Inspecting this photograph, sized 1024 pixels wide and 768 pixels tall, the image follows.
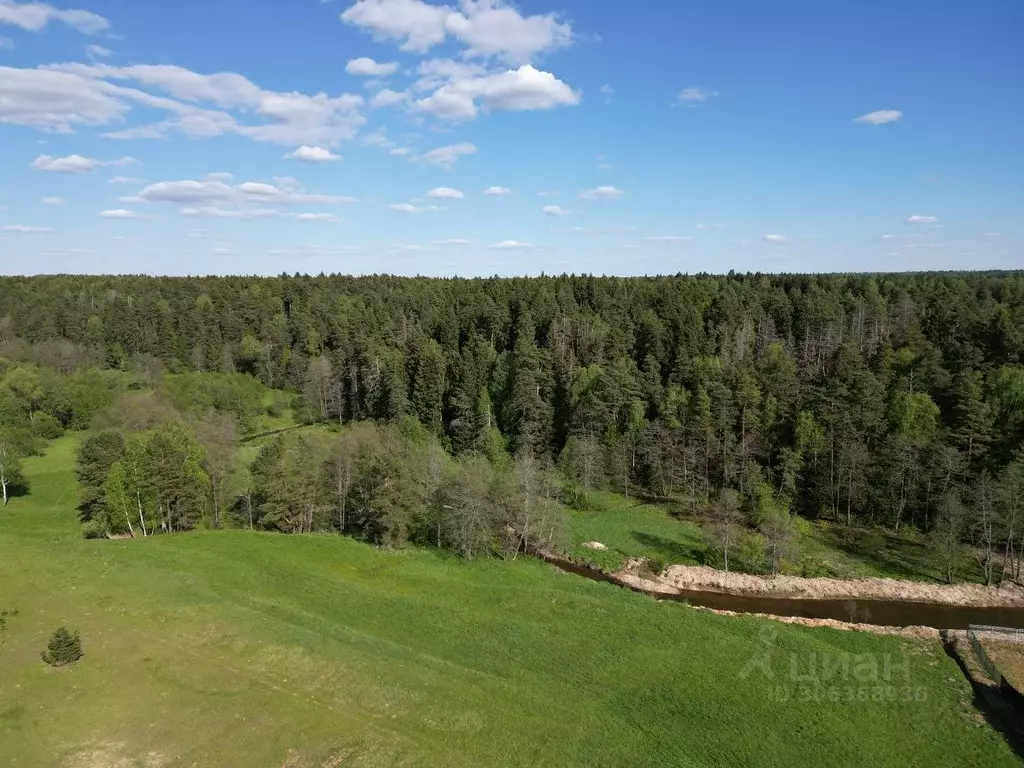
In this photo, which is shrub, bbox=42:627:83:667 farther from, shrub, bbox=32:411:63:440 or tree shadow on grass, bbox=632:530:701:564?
shrub, bbox=32:411:63:440

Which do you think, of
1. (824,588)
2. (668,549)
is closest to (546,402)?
(668,549)

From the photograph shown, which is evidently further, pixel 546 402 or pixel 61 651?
pixel 546 402

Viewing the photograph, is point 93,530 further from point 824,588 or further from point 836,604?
point 836,604

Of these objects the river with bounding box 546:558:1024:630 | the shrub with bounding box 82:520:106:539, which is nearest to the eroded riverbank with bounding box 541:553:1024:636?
the river with bounding box 546:558:1024:630

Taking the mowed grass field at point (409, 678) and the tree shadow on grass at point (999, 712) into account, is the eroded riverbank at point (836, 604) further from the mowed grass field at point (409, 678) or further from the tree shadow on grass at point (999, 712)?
the tree shadow on grass at point (999, 712)

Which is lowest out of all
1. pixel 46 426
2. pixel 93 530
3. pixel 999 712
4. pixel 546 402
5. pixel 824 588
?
pixel 824 588

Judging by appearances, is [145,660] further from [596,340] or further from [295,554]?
[596,340]
